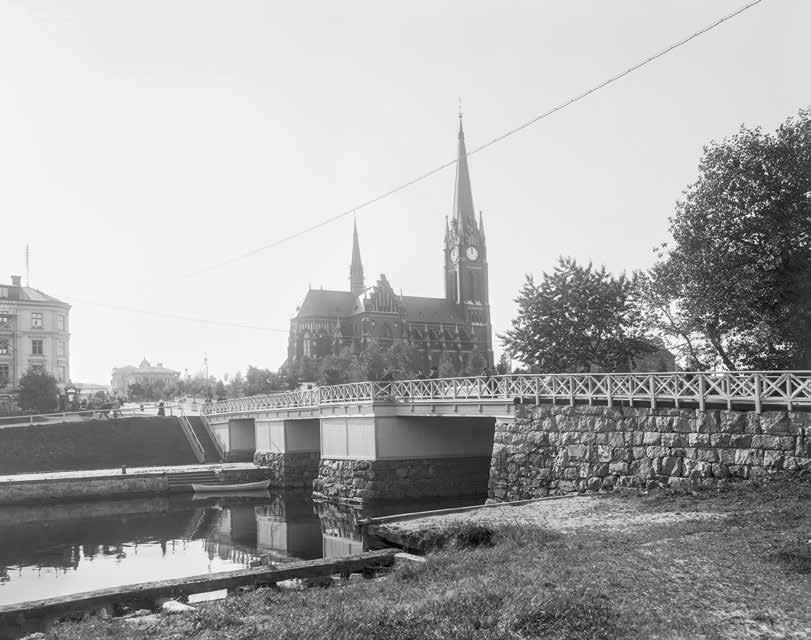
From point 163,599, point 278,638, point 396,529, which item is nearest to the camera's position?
point 278,638

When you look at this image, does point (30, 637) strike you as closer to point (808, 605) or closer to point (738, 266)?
point (808, 605)

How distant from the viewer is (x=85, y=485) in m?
40.2

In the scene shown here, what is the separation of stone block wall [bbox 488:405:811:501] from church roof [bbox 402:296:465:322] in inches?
4766

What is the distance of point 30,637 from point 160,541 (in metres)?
17.1

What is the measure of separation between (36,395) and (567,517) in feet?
204

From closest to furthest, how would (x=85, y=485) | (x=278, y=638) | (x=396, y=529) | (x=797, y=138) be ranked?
1. (x=278, y=638)
2. (x=396, y=529)
3. (x=797, y=138)
4. (x=85, y=485)

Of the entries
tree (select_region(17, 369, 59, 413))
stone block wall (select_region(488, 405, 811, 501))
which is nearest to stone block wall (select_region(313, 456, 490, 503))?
stone block wall (select_region(488, 405, 811, 501))

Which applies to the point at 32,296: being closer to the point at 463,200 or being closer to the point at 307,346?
the point at 307,346

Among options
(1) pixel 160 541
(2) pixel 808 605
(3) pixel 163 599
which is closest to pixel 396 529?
(3) pixel 163 599

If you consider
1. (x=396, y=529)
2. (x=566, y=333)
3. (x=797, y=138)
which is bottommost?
(x=396, y=529)

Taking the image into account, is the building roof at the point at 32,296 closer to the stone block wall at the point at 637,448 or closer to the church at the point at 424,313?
the church at the point at 424,313

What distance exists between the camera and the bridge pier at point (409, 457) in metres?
35.4

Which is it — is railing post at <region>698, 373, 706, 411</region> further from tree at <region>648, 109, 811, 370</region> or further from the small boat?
the small boat

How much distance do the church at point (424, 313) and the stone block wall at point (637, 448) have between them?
102m
